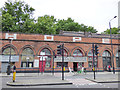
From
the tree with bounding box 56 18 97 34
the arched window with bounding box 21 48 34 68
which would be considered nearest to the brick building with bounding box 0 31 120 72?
the arched window with bounding box 21 48 34 68

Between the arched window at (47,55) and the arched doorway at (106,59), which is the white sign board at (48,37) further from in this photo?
the arched doorway at (106,59)

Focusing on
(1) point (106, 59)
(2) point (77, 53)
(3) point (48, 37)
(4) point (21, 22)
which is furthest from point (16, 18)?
(1) point (106, 59)

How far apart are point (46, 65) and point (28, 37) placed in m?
6.52

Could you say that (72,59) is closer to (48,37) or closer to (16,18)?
(48,37)

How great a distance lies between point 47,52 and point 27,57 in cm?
396

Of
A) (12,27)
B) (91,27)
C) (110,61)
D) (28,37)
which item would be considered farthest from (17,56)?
(91,27)

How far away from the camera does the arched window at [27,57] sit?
2322 centimetres

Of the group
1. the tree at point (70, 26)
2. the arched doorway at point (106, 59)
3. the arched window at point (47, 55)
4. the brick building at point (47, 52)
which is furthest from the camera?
the tree at point (70, 26)

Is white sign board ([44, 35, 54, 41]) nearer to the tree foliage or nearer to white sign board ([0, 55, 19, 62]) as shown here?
white sign board ([0, 55, 19, 62])

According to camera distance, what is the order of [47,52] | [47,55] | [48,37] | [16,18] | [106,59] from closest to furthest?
1. [47,55]
2. [47,52]
3. [48,37]
4. [106,59]
5. [16,18]

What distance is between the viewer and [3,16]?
33.5 metres

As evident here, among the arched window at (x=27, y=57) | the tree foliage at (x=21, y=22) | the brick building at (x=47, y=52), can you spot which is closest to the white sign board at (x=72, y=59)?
the brick building at (x=47, y=52)

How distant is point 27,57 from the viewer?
23141 mm

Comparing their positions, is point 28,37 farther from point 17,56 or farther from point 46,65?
point 46,65
